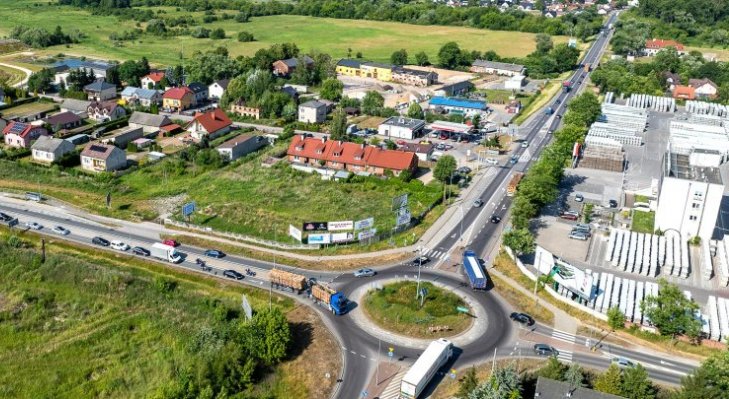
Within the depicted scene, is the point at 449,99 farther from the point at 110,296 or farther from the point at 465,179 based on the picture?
the point at 110,296

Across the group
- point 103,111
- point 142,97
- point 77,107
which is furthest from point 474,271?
point 142,97

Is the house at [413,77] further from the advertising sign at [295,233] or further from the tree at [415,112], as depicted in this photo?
the advertising sign at [295,233]

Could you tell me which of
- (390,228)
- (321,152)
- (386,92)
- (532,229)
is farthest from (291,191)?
(386,92)

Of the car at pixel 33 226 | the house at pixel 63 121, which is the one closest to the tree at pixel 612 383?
the car at pixel 33 226

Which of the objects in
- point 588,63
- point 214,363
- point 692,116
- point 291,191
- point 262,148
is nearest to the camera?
point 214,363

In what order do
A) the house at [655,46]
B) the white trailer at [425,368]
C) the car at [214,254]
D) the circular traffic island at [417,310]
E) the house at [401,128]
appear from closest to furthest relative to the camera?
the white trailer at [425,368] → the circular traffic island at [417,310] → the car at [214,254] → the house at [401,128] → the house at [655,46]

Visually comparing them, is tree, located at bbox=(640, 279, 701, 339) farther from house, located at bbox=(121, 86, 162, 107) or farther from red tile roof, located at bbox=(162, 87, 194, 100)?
house, located at bbox=(121, 86, 162, 107)

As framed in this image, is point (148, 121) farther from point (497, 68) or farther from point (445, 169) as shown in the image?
point (497, 68)
